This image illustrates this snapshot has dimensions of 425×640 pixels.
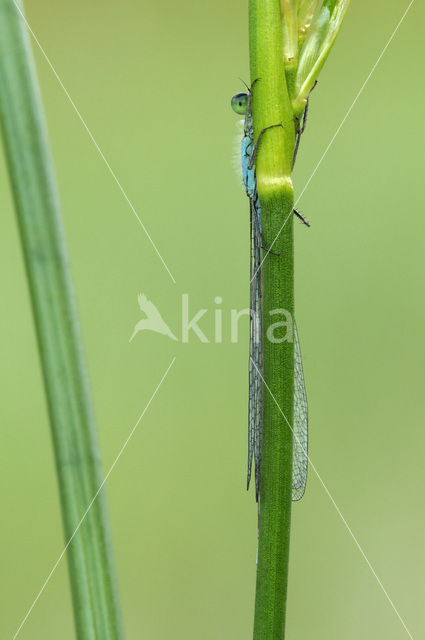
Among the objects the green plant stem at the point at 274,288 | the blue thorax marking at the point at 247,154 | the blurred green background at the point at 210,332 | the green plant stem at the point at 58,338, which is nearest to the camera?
the green plant stem at the point at 58,338

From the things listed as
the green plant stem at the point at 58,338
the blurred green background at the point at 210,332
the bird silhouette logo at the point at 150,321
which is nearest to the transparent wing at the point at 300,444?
the green plant stem at the point at 58,338

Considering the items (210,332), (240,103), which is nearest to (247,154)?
Result: (240,103)

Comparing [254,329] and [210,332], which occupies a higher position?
[210,332]

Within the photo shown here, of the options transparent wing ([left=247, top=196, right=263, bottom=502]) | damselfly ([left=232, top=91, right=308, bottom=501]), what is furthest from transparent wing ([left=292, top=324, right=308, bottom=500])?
transparent wing ([left=247, top=196, right=263, bottom=502])

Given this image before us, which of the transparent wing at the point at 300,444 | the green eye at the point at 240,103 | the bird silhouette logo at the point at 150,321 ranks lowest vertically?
the transparent wing at the point at 300,444

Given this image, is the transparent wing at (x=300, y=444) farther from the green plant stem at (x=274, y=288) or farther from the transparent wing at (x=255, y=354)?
the green plant stem at (x=274, y=288)

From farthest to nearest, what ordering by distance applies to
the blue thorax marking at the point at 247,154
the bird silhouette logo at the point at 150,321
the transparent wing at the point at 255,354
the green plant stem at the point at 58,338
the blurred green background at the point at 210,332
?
1. the bird silhouette logo at the point at 150,321
2. the blurred green background at the point at 210,332
3. the blue thorax marking at the point at 247,154
4. the transparent wing at the point at 255,354
5. the green plant stem at the point at 58,338

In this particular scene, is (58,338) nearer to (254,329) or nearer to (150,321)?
(254,329)
